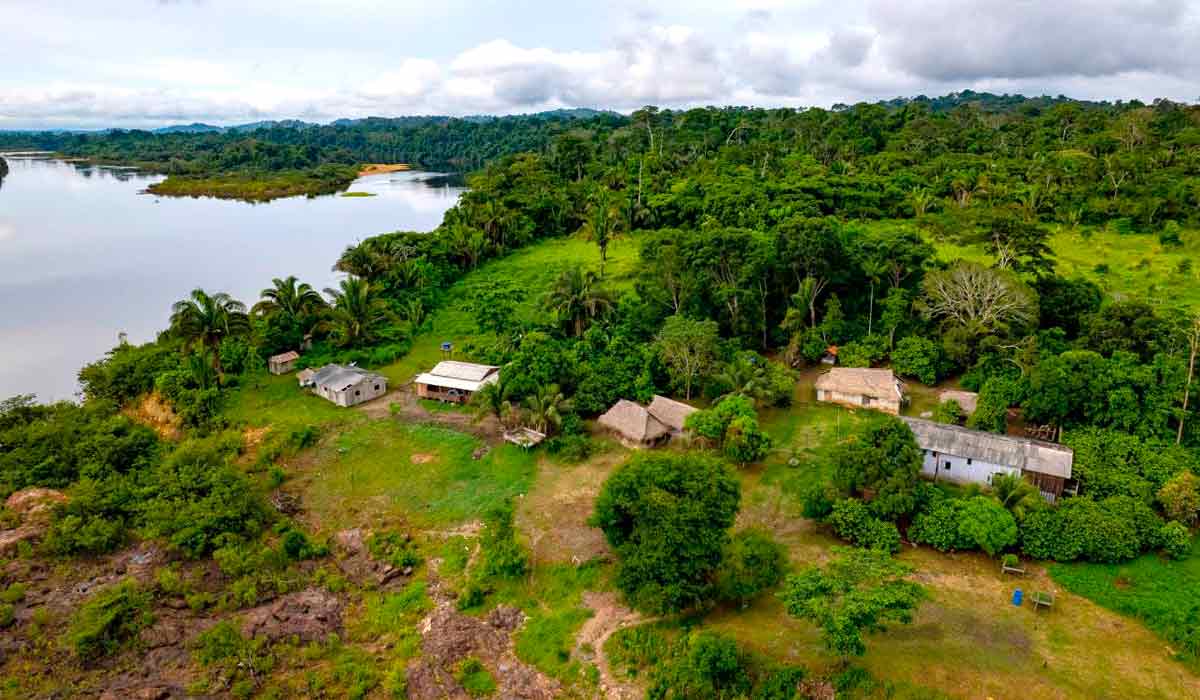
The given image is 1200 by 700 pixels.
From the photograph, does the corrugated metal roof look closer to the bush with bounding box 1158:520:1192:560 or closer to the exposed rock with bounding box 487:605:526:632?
the exposed rock with bounding box 487:605:526:632

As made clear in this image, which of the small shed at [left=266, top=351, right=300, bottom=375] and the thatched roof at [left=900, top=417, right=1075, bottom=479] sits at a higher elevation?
the thatched roof at [left=900, top=417, right=1075, bottom=479]

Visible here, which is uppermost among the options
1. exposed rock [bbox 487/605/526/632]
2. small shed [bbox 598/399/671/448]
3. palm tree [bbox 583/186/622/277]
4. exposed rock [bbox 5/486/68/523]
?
palm tree [bbox 583/186/622/277]

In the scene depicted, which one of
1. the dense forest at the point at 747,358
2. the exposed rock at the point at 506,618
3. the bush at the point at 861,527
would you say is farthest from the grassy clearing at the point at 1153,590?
the exposed rock at the point at 506,618

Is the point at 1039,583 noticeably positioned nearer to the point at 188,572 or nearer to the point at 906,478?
the point at 906,478

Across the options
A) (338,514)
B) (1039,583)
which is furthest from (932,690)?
(338,514)

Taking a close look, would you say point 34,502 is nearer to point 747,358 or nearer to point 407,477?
point 407,477

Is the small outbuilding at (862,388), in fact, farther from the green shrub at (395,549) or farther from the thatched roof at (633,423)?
the green shrub at (395,549)

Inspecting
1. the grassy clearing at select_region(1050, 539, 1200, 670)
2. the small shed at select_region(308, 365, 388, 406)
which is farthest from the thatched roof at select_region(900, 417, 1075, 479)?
the small shed at select_region(308, 365, 388, 406)

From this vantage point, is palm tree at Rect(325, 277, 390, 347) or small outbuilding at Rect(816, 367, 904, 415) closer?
small outbuilding at Rect(816, 367, 904, 415)
